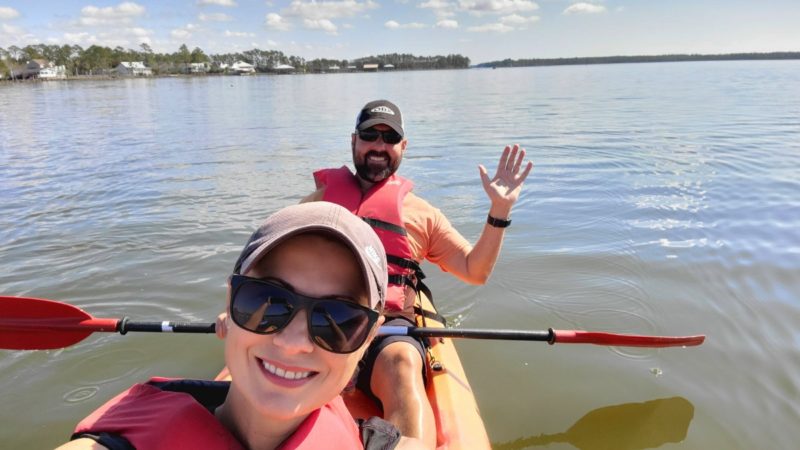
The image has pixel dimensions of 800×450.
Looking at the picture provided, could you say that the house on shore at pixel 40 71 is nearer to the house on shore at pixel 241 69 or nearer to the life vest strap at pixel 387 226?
the house on shore at pixel 241 69

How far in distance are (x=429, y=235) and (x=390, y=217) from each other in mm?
363

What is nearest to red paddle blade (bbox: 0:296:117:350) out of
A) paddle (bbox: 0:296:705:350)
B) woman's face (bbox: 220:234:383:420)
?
paddle (bbox: 0:296:705:350)

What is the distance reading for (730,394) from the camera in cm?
404

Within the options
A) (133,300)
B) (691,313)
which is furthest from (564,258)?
(133,300)

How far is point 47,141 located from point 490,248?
1573cm

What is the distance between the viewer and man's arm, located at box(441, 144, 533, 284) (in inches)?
139

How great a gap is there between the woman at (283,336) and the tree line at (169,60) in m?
89.1

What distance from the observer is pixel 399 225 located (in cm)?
383

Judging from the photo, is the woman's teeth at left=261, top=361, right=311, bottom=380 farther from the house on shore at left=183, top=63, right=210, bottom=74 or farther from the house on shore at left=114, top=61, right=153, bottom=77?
the house on shore at left=183, top=63, right=210, bottom=74

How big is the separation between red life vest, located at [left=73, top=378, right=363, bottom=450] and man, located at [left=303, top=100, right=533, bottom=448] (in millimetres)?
1419

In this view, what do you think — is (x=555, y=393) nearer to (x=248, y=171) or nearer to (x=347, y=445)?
(x=347, y=445)

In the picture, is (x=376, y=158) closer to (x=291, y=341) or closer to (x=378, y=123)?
(x=378, y=123)

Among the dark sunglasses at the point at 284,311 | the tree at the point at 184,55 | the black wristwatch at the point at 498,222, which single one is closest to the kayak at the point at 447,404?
the black wristwatch at the point at 498,222

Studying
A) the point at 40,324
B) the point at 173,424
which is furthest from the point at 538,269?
the point at 173,424
